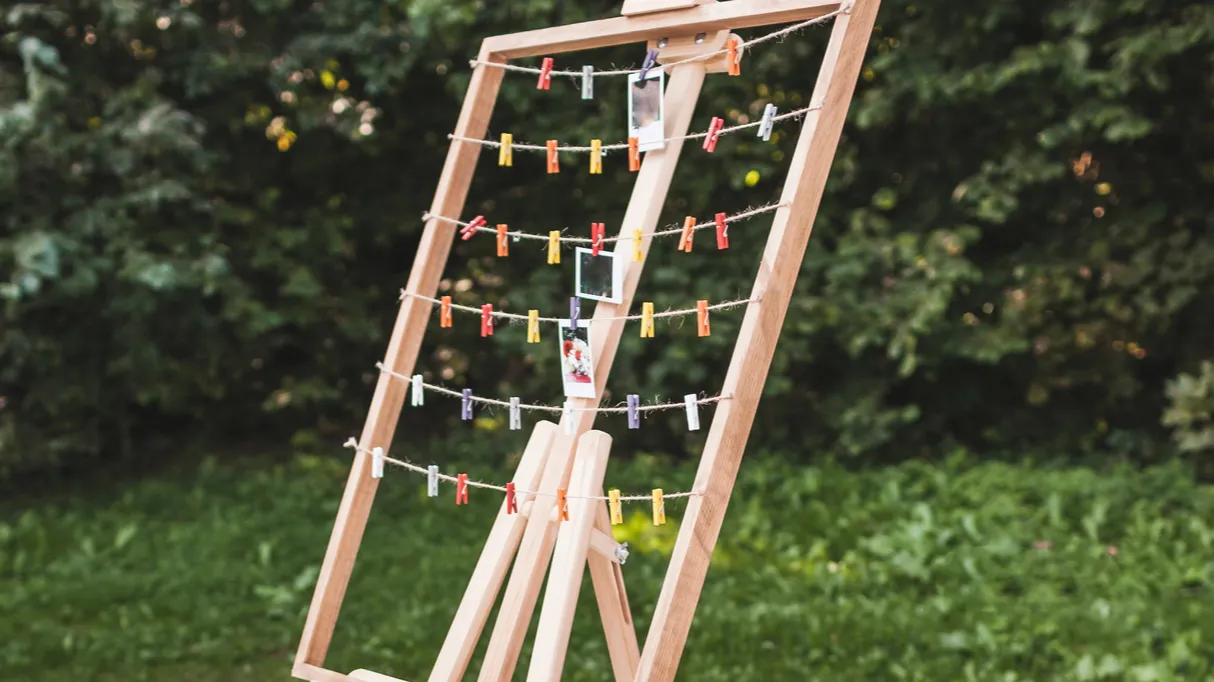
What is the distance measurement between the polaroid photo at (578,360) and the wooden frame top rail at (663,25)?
0.57 meters

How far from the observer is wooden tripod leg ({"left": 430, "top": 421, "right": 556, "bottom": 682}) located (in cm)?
208

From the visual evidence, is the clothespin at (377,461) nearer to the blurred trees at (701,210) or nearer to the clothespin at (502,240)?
the clothespin at (502,240)

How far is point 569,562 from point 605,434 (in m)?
0.23

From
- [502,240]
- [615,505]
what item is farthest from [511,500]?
[502,240]

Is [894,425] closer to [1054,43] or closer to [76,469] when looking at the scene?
[1054,43]

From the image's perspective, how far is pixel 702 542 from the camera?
1.87 meters

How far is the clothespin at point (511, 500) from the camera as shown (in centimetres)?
205

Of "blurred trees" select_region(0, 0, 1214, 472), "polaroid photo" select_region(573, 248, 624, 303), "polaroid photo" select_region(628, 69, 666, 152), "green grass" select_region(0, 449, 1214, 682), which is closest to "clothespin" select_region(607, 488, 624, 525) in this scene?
"polaroid photo" select_region(573, 248, 624, 303)

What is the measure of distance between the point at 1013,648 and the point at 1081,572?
75 centimetres

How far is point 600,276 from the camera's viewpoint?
6.81 feet

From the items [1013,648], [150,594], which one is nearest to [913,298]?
[1013,648]

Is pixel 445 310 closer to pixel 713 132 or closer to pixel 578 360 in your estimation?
pixel 578 360

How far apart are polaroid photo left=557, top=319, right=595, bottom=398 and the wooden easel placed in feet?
0.07

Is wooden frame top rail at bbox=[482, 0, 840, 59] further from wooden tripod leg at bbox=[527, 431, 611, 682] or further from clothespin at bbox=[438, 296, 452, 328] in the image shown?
wooden tripod leg at bbox=[527, 431, 611, 682]
